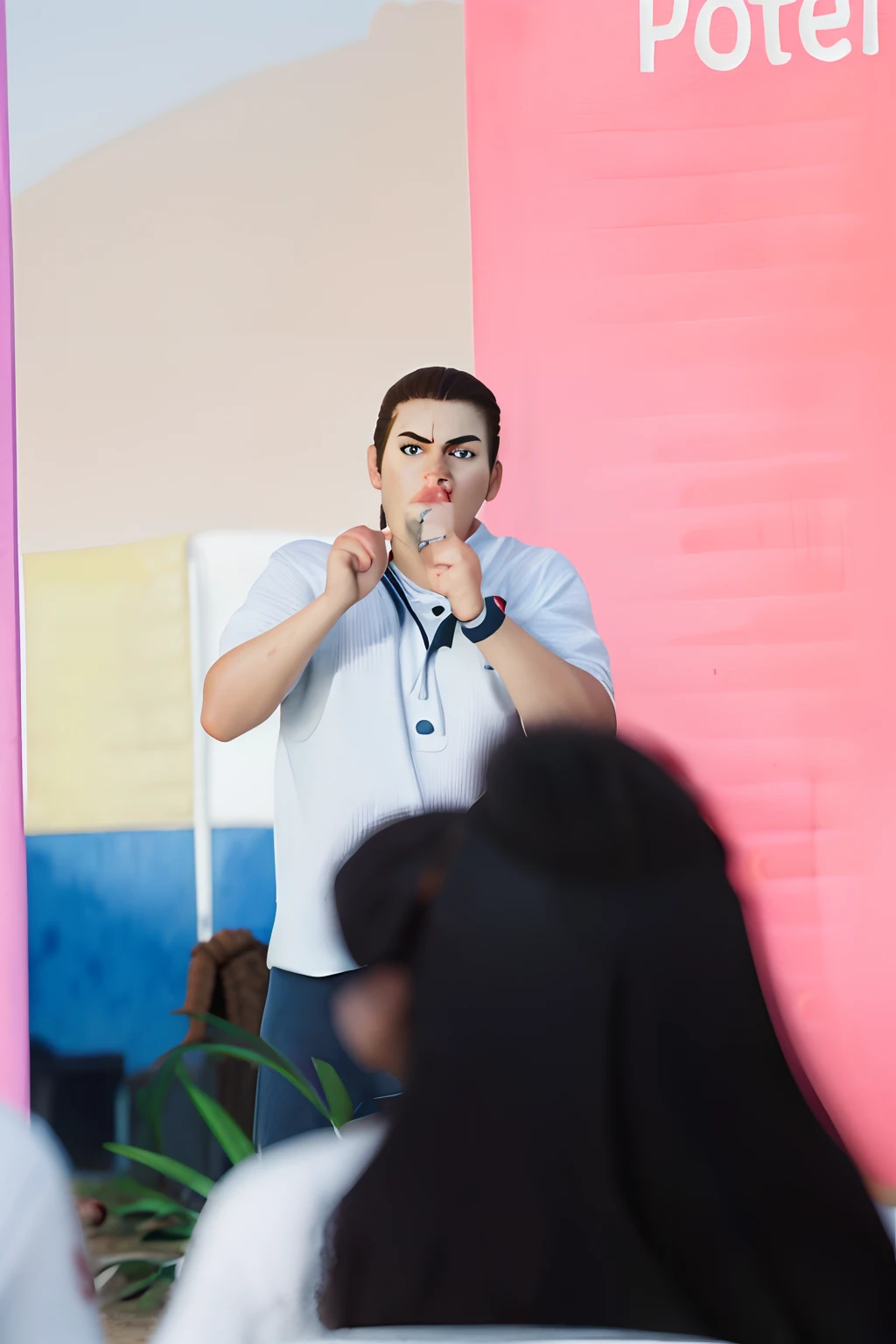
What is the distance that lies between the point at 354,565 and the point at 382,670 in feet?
0.66

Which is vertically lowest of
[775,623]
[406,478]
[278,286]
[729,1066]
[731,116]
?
[729,1066]

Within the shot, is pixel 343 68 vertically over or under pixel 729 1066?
over

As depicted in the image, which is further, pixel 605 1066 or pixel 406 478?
pixel 406 478

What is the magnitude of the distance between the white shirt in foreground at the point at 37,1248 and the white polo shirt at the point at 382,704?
1.68 m

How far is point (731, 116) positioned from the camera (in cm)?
246

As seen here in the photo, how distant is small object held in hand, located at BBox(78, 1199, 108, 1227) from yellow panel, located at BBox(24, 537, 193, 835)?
71 centimetres

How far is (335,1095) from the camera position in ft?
7.23

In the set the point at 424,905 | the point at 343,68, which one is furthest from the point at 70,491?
the point at 424,905

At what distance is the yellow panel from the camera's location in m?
2.48

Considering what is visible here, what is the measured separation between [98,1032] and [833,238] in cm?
212

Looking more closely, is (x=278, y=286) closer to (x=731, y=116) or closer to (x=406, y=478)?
(x=406, y=478)

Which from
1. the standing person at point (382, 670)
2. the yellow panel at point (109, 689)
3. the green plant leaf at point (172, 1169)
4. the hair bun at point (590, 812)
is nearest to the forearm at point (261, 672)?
the standing person at point (382, 670)

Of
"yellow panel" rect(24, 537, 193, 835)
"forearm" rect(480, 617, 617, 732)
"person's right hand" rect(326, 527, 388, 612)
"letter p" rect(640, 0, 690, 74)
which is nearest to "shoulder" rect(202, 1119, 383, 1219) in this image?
A: "forearm" rect(480, 617, 617, 732)

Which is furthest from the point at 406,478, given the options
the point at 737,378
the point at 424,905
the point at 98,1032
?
the point at 424,905
